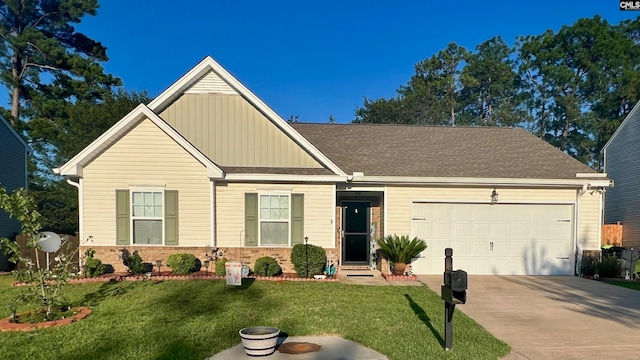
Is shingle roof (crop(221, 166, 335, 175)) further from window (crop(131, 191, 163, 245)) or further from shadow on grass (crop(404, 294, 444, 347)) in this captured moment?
shadow on grass (crop(404, 294, 444, 347))

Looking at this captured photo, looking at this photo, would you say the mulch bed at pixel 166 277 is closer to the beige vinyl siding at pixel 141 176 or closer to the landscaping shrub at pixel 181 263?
the landscaping shrub at pixel 181 263

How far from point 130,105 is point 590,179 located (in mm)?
23058

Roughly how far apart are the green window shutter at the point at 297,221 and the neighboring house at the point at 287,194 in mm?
31

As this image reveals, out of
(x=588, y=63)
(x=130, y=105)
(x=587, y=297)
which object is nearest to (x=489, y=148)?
(x=587, y=297)

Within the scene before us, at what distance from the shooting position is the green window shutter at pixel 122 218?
34.3ft

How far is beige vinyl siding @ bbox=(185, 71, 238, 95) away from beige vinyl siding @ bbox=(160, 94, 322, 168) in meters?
0.13

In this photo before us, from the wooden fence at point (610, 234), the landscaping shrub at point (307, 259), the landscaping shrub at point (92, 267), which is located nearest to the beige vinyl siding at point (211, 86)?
the landscaping shrub at point (307, 259)

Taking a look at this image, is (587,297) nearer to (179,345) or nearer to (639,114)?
(179,345)

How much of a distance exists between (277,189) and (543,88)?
38087 mm

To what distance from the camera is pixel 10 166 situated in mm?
14883

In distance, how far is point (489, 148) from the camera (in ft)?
46.2

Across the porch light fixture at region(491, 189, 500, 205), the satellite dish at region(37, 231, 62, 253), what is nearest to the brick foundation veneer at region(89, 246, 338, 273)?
the satellite dish at region(37, 231, 62, 253)

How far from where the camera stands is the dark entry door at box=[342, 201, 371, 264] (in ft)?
41.6

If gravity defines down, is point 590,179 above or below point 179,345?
above
